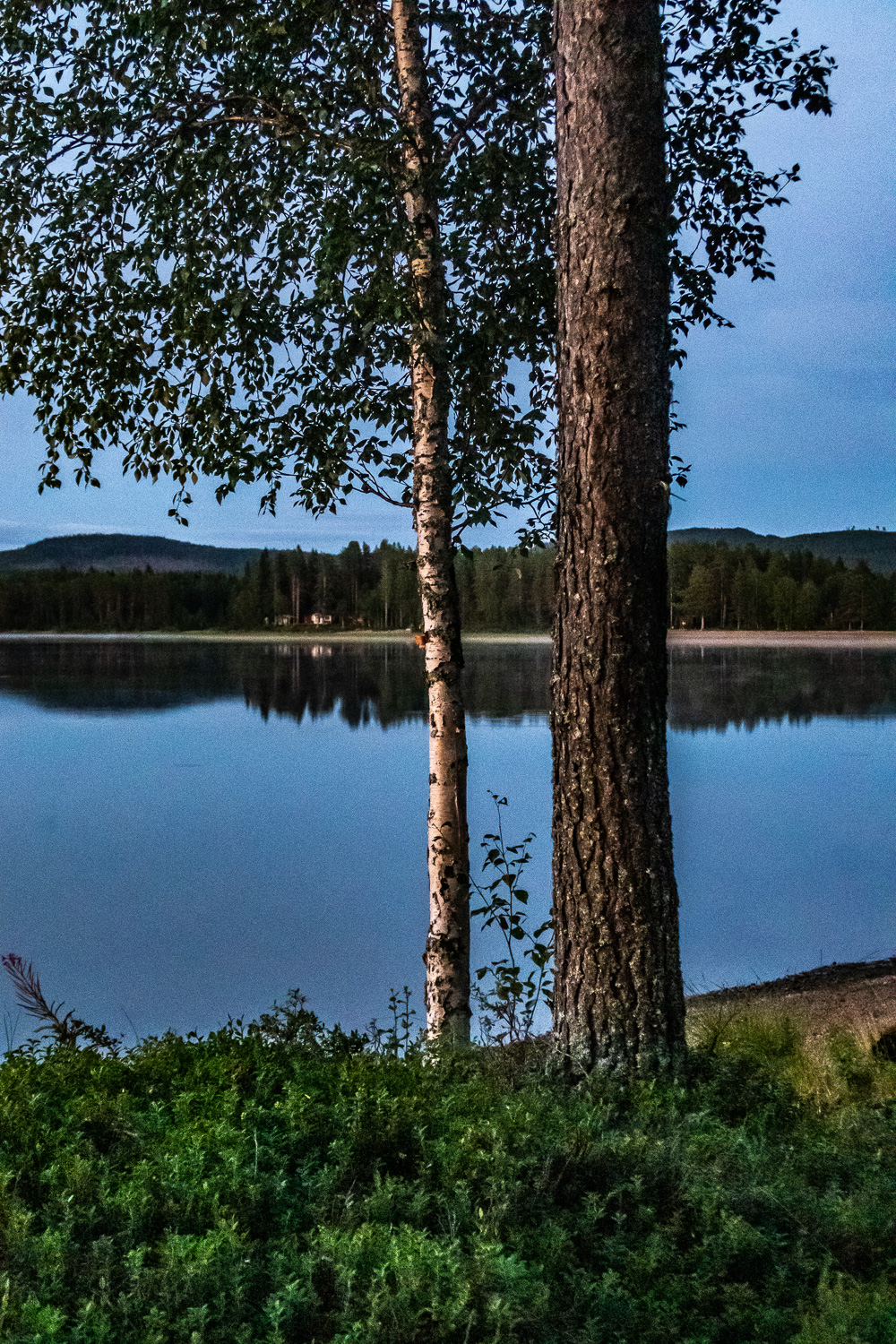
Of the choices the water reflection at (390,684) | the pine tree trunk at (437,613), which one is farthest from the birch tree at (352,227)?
the water reflection at (390,684)

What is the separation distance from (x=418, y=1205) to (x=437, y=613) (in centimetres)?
373

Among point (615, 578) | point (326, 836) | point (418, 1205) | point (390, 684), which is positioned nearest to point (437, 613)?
point (615, 578)

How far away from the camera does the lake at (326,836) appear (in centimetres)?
1419

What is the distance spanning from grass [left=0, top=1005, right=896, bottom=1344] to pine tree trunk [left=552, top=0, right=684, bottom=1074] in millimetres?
483

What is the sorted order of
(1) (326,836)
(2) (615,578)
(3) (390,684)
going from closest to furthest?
(2) (615,578) → (1) (326,836) → (3) (390,684)

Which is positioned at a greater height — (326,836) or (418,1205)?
(418,1205)

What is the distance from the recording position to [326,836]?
20953 mm

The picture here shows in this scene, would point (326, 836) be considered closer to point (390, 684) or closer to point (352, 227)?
point (352, 227)

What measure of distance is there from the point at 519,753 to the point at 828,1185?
82.9ft

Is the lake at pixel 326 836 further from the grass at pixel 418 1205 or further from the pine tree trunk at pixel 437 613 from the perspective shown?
the grass at pixel 418 1205

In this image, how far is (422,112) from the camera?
6457 mm

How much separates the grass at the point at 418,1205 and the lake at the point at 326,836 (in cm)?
163

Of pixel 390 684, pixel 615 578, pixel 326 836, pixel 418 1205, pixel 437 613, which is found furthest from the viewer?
pixel 390 684

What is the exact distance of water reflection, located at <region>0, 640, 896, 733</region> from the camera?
4109 centimetres
